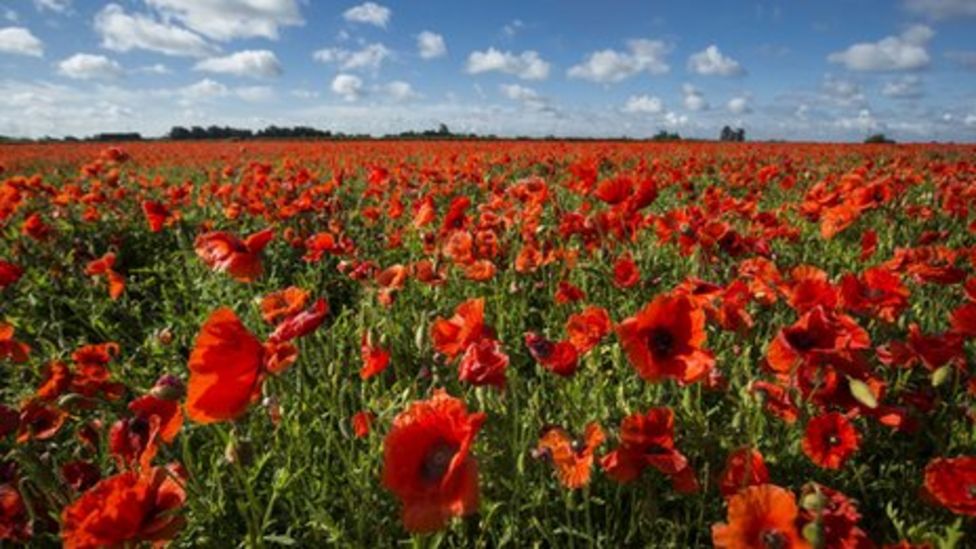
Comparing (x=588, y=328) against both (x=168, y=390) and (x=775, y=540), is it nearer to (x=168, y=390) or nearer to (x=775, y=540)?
(x=775, y=540)

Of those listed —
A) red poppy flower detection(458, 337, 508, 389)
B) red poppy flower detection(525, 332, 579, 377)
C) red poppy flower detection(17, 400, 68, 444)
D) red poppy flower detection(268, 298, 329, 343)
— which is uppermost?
red poppy flower detection(268, 298, 329, 343)

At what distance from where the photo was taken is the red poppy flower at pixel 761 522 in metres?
1.26

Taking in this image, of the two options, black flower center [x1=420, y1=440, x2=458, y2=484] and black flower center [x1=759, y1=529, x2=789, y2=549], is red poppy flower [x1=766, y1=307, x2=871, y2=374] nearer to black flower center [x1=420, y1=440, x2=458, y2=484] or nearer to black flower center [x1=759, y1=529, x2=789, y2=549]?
black flower center [x1=759, y1=529, x2=789, y2=549]

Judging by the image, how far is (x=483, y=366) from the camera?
1.46 metres

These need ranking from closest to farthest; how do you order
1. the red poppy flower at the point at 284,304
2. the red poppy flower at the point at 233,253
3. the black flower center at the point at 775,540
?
the black flower center at the point at 775,540 → the red poppy flower at the point at 284,304 → the red poppy flower at the point at 233,253

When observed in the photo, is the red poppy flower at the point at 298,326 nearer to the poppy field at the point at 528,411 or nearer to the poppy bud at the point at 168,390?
the poppy field at the point at 528,411

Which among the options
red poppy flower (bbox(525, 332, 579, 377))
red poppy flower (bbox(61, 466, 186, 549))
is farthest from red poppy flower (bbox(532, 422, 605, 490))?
red poppy flower (bbox(61, 466, 186, 549))

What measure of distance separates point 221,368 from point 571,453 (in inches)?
30.5

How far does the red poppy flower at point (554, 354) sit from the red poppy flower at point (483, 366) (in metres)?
0.16

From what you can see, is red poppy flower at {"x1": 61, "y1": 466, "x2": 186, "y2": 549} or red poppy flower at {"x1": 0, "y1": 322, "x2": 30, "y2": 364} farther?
red poppy flower at {"x1": 0, "y1": 322, "x2": 30, "y2": 364}

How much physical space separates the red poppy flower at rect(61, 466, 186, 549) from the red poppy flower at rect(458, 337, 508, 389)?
0.62 m

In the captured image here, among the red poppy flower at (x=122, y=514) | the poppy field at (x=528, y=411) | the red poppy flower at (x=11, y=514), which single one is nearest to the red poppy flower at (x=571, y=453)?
the poppy field at (x=528, y=411)

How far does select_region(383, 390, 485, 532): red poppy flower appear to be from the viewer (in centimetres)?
114

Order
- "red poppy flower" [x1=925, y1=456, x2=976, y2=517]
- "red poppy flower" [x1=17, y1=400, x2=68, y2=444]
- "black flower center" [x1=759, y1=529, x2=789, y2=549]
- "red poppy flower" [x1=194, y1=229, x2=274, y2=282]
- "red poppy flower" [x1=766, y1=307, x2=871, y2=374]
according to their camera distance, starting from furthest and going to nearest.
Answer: "red poppy flower" [x1=194, y1=229, x2=274, y2=282]
"red poppy flower" [x1=17, y1=400, x2=68, y2=444]
"red poppy flower" [x1=925, y1=456, x2=976, y2=517]
"red poppy flower" [x1=766, y1=307, x2=871, y2=374]
"black flower center" [x1=759, y1=529, x2=789, y2=549]
